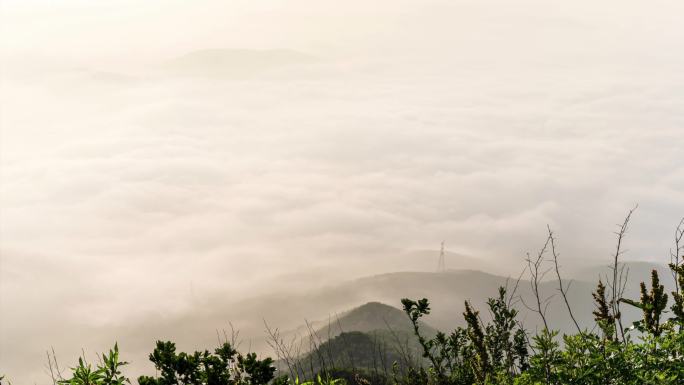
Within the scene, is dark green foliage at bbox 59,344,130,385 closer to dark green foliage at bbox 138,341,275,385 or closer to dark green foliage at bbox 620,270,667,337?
dark green foliage at bbox 138,341,275,385

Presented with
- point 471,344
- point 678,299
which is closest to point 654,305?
point 678,299

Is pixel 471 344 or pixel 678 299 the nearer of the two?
pixel 678 299

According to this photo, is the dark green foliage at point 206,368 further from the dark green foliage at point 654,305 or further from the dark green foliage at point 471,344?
the dark green foliage at point 654,305

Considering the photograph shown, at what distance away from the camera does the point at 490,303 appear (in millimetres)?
13203

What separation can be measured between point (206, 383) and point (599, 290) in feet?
21.1

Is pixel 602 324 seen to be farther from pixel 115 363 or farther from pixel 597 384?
pixel 115 363

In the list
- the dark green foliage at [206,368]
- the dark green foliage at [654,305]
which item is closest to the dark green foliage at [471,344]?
the dark green foliage at [654,305]

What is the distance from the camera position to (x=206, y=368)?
895 cm

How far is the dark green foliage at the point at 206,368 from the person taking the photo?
894 cm

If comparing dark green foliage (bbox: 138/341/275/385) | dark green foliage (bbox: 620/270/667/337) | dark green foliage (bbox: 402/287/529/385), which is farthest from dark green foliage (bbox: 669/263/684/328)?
dark green foliage (bbox: 138/341/275/385)

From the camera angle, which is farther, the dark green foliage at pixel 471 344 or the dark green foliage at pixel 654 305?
the dark green foliage at pixel 471 344

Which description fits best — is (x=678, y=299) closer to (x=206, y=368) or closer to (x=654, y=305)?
(x=654, y=305)

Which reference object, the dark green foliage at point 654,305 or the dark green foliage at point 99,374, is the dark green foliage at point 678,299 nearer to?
the dark green foliage at point 654,305

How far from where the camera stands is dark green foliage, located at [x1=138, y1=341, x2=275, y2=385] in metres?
8.94
